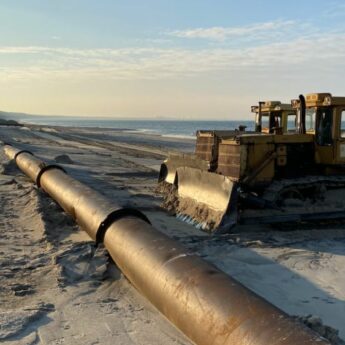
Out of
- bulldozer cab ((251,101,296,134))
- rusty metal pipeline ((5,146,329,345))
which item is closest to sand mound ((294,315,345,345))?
rusty metal pipeline ((5,146,329,345))

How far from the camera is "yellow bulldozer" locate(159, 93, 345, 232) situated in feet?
31.3

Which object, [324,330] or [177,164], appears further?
[177,164]

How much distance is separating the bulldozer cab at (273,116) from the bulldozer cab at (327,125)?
1168 millimetres

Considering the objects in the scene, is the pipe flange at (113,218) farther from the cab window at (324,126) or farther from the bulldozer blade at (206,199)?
the cab window at (324,126)

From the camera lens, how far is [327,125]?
411 inches

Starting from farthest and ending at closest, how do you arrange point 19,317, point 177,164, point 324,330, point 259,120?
point 259,120, point 177,164, point 19,317, point 324,330

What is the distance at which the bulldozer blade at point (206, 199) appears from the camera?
9.15 metres

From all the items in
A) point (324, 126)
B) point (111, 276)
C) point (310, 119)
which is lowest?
point (111, 276)

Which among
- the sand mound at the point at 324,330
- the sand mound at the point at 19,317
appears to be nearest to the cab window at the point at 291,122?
the sand mound at the point at 324,330

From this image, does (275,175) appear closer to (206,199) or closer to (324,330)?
(206,199)

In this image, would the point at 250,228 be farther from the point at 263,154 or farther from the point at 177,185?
the point at 177,185

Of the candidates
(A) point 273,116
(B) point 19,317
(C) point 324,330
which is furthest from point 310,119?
(B) point 19,317

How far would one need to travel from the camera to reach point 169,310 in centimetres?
492

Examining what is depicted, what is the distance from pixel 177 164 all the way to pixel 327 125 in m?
3.51
